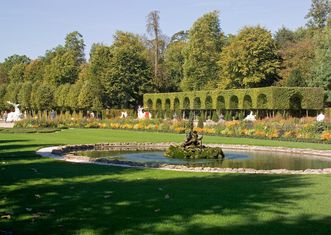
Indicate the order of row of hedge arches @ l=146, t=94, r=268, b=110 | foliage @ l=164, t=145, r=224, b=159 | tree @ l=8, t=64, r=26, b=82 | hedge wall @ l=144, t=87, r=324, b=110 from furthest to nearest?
1. tree @ l=8, t=64, r=26, b=82
2. row of hedge arches @ l=146, t=94, r=268, b=110
3. hedge wall @ l=144, t=87, r=324, b=110
4. foliage @ l=164, t=145, r=224, b=159

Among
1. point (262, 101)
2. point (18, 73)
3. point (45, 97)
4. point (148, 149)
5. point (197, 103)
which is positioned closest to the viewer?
point (148, 149)

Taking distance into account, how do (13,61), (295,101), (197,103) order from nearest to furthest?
→ (295,101) < (197,103) < (13,61)

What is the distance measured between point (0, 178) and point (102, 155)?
24.3ft

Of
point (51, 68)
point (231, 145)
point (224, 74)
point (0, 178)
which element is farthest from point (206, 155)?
point (51, 68)

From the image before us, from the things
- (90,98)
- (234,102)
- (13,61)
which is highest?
(13,61)

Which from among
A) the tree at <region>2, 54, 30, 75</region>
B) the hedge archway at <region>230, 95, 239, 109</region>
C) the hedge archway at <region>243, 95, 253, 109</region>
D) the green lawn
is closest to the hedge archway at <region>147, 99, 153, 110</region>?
the hedge archway at <region>230, 95, 239, 109</region>

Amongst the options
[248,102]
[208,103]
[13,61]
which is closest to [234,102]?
[248,102]

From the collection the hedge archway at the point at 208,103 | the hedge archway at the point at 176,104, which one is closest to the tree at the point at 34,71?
the hedge archway at the point at 176,104

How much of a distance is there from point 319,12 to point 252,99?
27.2 metres

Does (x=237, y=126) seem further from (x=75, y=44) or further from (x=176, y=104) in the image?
(x=75, y=44)

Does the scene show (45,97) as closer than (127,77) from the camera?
No

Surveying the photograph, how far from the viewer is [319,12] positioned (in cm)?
6731

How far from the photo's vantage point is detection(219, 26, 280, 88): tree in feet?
178

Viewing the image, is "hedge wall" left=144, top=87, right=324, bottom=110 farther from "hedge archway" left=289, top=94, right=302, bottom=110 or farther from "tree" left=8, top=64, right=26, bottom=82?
"tree" left=8, top=64, right=26, bottom=82
